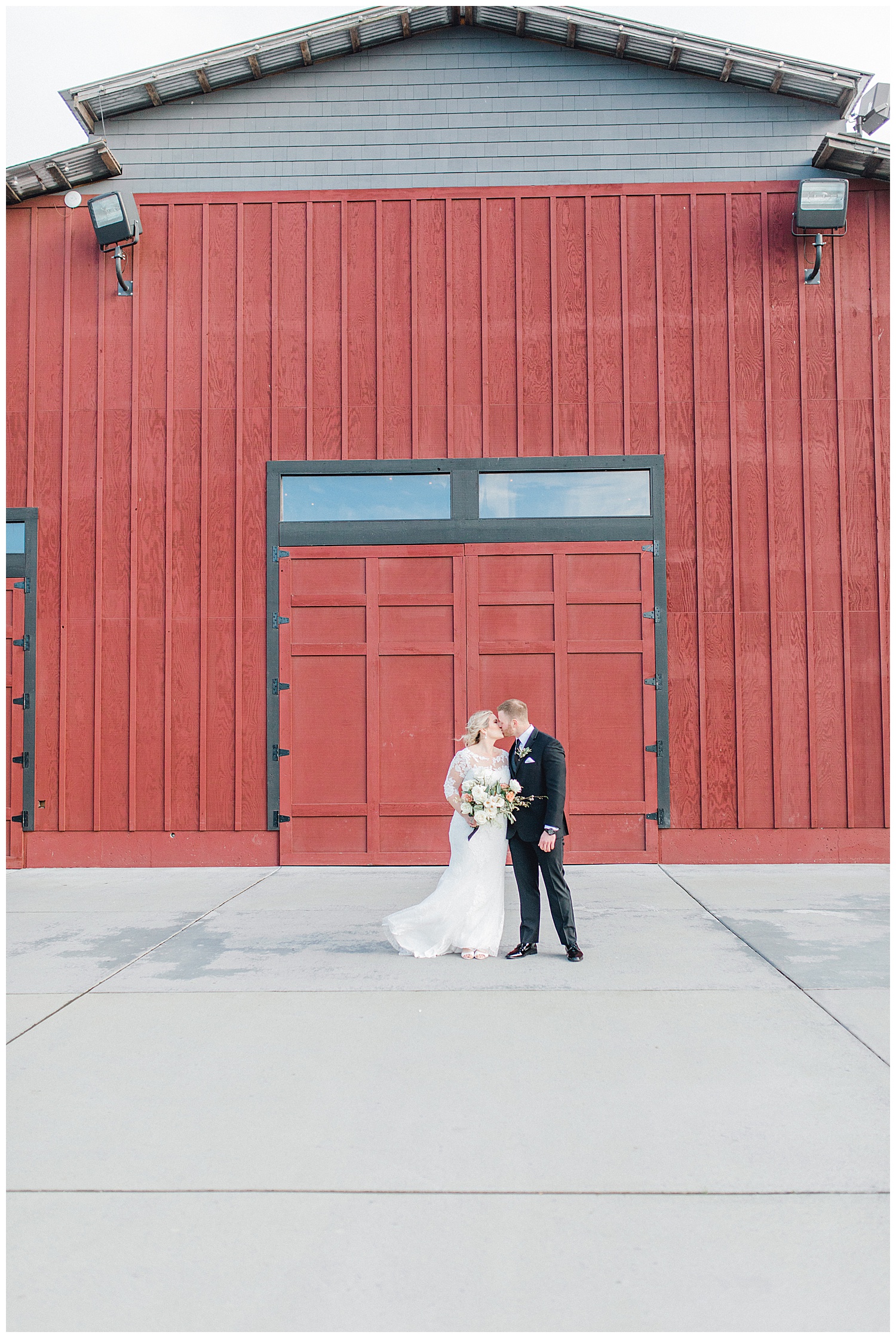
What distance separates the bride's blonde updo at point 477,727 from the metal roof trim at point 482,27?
306 inches

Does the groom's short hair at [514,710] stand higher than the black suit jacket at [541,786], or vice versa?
the groom's short hair at [514,710]

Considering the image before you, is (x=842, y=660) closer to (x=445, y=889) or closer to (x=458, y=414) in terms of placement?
(x=458, y=414)

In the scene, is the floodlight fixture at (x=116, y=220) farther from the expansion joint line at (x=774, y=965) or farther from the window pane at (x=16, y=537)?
the expansion joint line at (x=774, y=965)

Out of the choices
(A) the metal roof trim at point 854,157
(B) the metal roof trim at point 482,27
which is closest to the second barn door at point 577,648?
(A) the metal roof trim at point 854,157

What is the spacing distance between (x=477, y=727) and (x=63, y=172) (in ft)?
26.0

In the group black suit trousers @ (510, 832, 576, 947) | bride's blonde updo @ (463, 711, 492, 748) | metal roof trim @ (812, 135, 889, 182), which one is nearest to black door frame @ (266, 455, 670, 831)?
bride's blonde updo @ (463, 711, 492, 748)

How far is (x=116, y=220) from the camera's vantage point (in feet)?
30.1

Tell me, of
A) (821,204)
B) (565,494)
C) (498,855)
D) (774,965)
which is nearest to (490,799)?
(498,855)

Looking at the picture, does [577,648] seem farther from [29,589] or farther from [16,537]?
[16,537]

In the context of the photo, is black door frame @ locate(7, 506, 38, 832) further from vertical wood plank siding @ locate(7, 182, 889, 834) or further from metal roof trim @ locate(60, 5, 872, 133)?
metal roof trim @ locate(60, 5, 872, 133)

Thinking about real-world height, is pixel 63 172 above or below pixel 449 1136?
above

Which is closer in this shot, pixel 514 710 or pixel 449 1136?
pixel 449 1136

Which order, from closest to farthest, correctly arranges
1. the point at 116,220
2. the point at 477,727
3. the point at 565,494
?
1. the point at 477,727
2. the point at 116,220
3. the point at 565,494

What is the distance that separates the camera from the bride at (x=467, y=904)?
5.77 m
